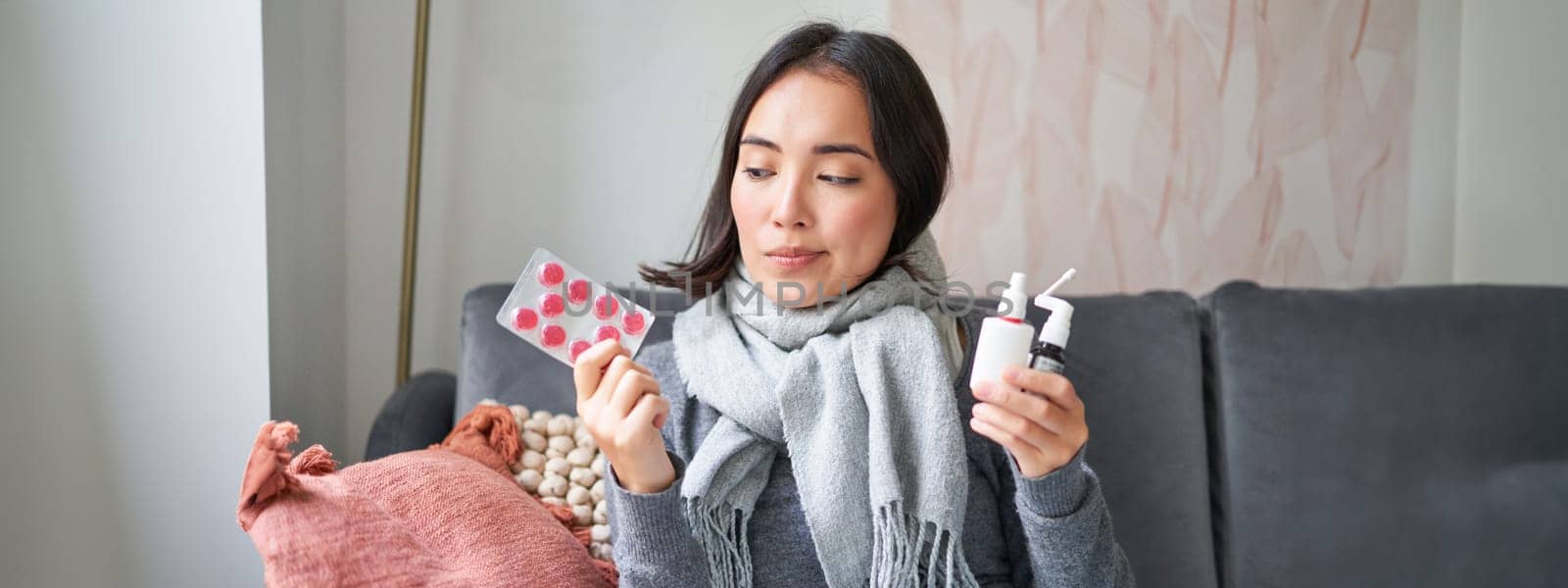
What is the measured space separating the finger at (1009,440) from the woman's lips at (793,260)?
10.4 inches

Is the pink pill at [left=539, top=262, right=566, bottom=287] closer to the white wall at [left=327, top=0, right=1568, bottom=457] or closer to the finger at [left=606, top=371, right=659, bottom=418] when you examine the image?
the finger at [left=606, top=371, right=659, bottom=418]

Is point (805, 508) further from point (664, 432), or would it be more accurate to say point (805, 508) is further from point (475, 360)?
point (475, 360)

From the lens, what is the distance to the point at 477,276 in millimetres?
1733

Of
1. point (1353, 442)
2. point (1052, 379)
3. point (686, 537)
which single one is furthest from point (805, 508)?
point (1353, 442)

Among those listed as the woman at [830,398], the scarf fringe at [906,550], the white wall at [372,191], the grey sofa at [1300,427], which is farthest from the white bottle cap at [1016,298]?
the white wall at [372,191]

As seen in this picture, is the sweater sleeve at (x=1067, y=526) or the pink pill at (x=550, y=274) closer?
the sweater sleeve at (x=1067, y=526)

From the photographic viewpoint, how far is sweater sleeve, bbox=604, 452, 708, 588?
0.92 m

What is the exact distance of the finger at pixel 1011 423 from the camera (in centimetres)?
85

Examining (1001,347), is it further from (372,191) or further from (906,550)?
(372,191)

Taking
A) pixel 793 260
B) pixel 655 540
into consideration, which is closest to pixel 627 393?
pixel 655 540

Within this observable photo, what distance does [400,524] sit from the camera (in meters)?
0.95

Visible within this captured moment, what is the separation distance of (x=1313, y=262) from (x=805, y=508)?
135 cm

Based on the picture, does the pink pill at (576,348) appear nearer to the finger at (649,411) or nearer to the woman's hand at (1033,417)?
the finger at (649,411)

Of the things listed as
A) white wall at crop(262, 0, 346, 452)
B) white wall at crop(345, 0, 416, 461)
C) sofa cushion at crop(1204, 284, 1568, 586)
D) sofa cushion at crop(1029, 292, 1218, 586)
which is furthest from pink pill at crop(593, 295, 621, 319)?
sofa cushion at crop(1204, 284, 1568, 586)
